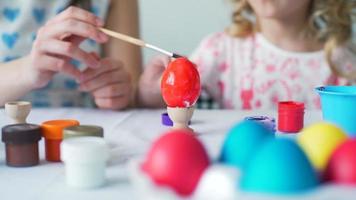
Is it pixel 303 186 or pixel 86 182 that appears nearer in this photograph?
pixel 303 186

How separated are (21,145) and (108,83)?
33cm

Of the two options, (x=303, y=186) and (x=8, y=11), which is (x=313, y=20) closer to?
(x=8, y=11)

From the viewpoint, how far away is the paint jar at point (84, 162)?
46 cm

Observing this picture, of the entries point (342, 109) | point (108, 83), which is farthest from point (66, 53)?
point (342, 109)

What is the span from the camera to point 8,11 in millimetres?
1066

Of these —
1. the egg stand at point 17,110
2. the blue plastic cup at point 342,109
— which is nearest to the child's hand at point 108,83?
the egg stand at point 17,110

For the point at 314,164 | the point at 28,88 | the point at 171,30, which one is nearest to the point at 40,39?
the point at 28,88

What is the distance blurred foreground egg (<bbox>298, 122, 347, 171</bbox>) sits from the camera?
0.37m

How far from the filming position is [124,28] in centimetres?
114

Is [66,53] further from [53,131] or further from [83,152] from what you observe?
[83,152]

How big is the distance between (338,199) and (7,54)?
88cm

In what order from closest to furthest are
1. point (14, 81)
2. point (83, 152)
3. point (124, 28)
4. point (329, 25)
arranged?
point (83, 152) → point (14, 81) → point (124, 28) → point (329, 25)

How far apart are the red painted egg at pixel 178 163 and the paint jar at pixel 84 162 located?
106 mm

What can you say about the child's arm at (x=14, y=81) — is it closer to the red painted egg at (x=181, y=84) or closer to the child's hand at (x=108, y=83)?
the child's hand at (x=108, y=83)
